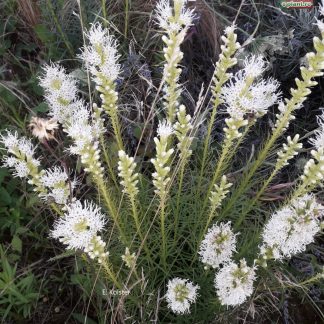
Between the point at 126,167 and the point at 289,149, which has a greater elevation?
the point at 126,167

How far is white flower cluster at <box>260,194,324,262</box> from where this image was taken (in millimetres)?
1345

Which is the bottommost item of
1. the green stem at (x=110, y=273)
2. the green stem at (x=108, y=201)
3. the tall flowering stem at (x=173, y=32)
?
the green stem at (x=110, y=273)

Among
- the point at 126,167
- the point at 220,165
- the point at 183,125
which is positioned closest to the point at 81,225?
the point at 126,167

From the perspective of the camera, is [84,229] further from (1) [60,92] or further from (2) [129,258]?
(1) [60,92]

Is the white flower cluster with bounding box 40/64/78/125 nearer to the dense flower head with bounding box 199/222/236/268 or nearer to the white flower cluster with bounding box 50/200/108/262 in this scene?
the white flower cluster with bounding box 50/200/108/262

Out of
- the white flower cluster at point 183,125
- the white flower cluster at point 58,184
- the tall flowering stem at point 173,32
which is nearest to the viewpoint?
the tall flowering stem at point 173,32

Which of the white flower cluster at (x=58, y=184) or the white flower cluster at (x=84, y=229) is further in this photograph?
the white flower cluster at (x=58, y=184)

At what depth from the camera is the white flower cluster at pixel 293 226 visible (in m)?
1.34

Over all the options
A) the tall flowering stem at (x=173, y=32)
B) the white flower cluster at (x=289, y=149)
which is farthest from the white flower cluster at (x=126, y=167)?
the white flower cluster at (x=289, y=149)

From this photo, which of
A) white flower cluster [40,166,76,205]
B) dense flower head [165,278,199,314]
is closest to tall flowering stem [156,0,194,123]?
white flower cluster [40,166,76,205]

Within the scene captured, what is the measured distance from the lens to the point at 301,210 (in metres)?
1.35

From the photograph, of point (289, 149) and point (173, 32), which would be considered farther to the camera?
point (289, 149)

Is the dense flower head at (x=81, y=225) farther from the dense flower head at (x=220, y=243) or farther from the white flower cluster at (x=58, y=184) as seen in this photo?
the dense flower head at (x=220, y=243)

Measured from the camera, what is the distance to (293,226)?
137 centimetres
